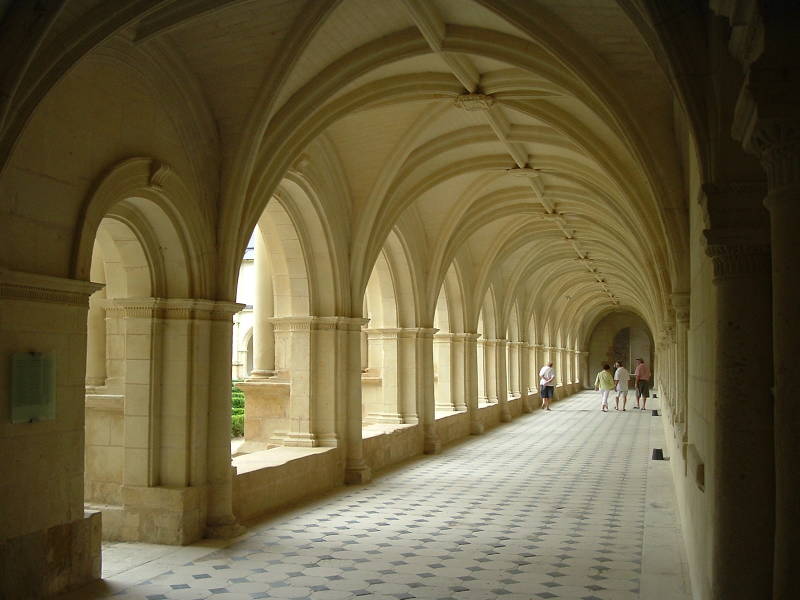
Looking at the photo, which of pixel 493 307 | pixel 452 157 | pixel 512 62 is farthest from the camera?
pixel 493 307

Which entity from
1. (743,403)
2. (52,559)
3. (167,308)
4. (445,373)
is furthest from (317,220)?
(445,373)

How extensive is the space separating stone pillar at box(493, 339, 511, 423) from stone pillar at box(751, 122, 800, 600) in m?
19.4

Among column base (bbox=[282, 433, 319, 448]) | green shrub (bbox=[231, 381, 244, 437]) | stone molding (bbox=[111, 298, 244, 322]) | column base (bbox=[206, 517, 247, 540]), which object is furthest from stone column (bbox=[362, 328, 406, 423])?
stone molding (bbox=[111, 298, 244, 322])

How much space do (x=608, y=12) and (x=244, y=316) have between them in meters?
25.7

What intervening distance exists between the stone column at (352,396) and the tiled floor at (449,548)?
351mm

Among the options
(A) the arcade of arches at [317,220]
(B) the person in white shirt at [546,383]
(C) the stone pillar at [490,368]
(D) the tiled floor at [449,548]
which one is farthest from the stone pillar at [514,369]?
(D) the tiled floor at [449,548]

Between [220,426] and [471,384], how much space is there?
10898 mm

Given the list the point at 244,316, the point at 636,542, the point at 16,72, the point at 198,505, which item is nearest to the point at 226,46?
the point at 16,72

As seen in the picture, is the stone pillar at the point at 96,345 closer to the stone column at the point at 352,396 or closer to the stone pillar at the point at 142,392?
the stone pillar at the point at 142,392

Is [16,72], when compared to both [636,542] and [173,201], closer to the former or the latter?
[173,201]

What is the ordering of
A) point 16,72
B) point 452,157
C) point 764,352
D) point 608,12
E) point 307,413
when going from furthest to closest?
point 452,157
point 307,413
point 608,12
point 16,72
point 764,352

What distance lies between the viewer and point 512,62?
8219 mm

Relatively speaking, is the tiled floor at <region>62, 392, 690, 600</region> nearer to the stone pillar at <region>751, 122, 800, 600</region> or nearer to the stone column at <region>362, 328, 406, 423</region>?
the stone column at <region>362, 328, 406, 423</region>

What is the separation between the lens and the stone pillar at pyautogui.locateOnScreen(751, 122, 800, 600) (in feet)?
8.61
